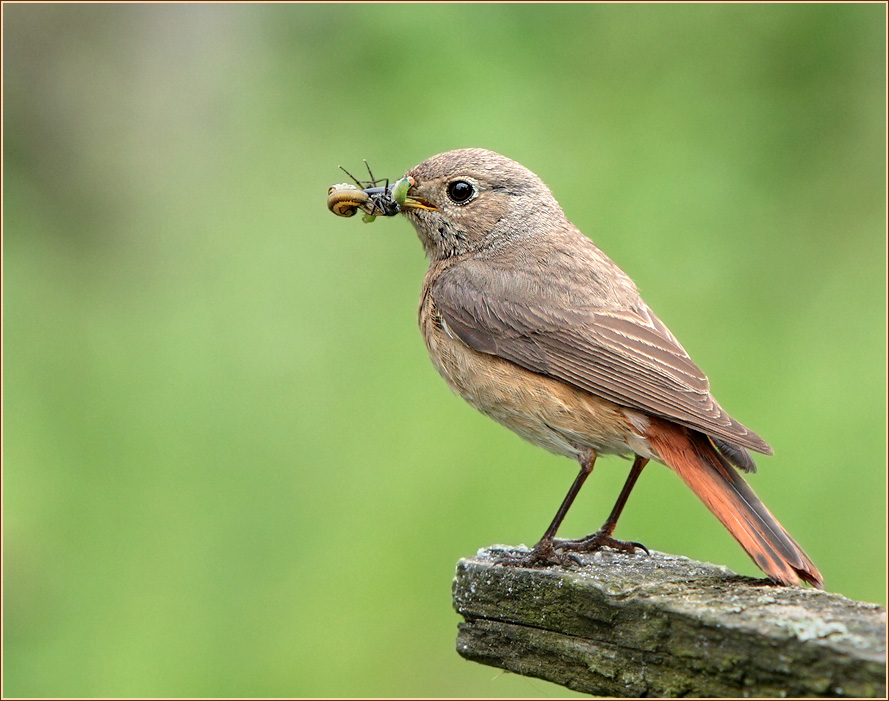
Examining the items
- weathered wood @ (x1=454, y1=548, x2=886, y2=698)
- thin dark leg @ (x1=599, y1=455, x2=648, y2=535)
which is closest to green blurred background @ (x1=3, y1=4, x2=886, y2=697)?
thin dark leg @ (x1=599, y1=455, x2=648, y2=535)

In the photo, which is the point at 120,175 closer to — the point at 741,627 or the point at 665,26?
the point at 665,26

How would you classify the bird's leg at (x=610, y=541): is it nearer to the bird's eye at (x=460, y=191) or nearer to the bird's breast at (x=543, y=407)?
the bird's breast at (x=543, y=407)

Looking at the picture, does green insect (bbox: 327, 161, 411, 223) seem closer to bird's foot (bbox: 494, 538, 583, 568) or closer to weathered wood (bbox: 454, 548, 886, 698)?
bird's foot (bbox: 494, 538, 583, 568)

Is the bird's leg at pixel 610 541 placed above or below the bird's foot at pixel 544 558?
above

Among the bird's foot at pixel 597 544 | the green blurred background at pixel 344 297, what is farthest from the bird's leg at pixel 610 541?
the green blurred background at pixel 344 297

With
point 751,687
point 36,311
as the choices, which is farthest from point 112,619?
point 751,687

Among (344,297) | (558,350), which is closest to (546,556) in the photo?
(558,350)
